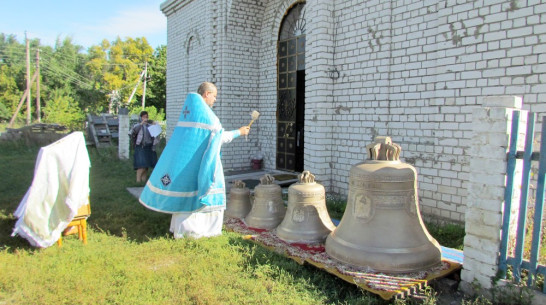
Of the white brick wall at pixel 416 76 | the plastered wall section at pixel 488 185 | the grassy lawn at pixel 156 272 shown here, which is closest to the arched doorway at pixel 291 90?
the white brick wall at pixel 416 76

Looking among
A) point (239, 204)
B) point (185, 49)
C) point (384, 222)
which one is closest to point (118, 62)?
point (185, 49)

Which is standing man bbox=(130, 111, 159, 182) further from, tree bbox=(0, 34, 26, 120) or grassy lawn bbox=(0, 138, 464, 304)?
tree bbox=(0, 34, 26, 120)

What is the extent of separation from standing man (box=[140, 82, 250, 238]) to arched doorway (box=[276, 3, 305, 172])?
4.39m

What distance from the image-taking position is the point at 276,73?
31.4 ft

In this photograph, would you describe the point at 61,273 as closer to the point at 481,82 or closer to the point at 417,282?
the point at 417,282

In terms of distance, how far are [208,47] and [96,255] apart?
678 cm

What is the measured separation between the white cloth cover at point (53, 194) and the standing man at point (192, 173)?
82 cm

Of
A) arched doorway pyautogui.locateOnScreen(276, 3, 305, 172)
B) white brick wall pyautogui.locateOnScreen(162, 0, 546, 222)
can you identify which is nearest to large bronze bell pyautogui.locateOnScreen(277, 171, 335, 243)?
white brick wall pyautogui.locateOnScreen(162, 0, 546, 222)

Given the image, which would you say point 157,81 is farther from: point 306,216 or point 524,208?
point 524,208

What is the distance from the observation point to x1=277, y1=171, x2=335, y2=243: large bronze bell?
14.6 feet

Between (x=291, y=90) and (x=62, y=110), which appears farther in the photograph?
(x=62, y=110)

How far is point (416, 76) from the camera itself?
230 inches

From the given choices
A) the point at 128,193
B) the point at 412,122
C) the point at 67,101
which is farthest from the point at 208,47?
the point at 67,101

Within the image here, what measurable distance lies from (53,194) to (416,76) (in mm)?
4915
